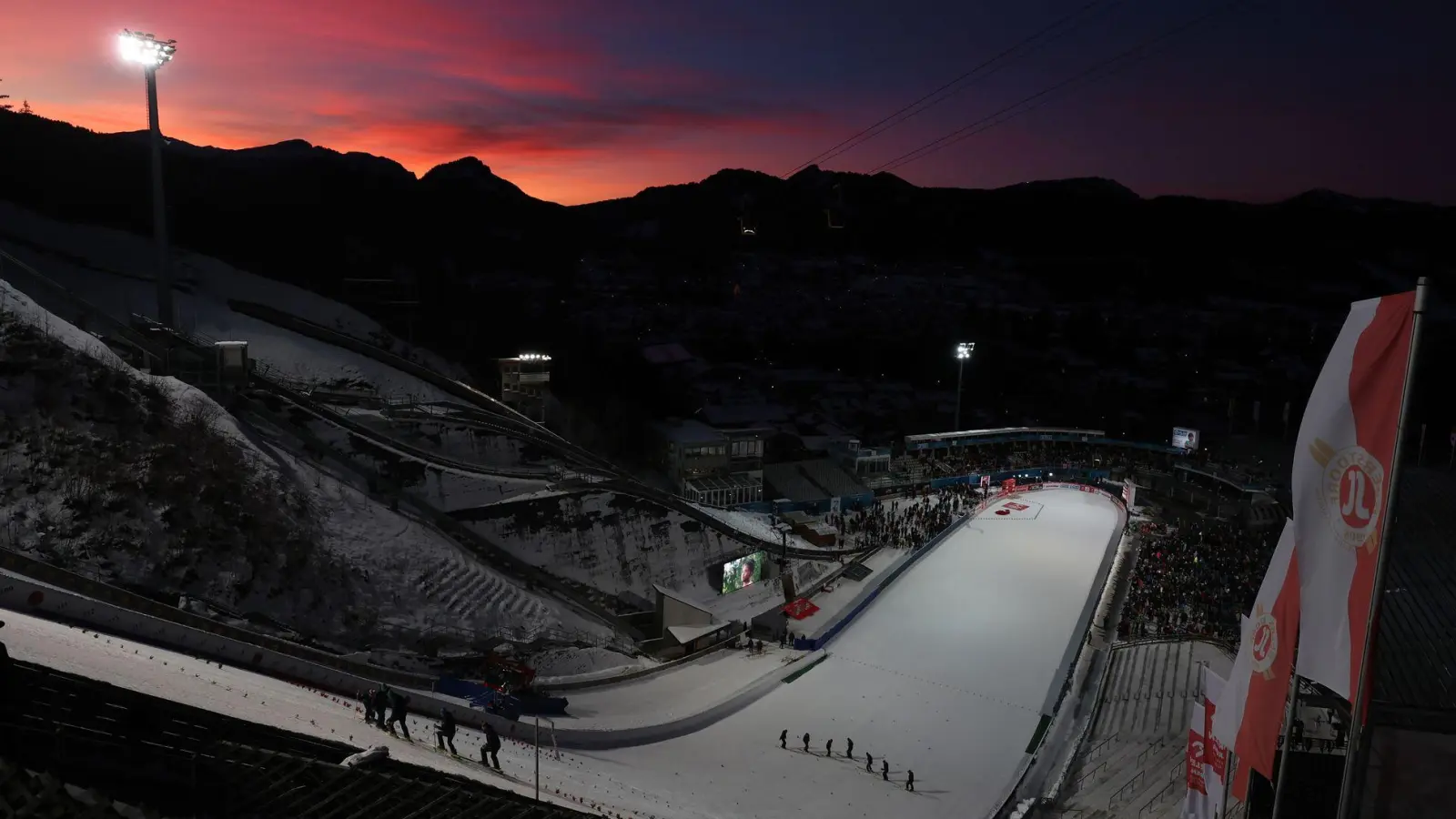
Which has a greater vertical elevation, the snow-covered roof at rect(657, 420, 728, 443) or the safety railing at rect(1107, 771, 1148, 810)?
the snow-covered roof at rect(657, 420, 728, 443)

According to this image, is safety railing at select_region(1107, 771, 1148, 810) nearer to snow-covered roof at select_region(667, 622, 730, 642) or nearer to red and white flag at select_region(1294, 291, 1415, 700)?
snow-covered roof at select_region(667, 622, 730, 642)

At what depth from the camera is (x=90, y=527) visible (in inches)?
570

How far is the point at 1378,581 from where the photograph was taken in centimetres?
426

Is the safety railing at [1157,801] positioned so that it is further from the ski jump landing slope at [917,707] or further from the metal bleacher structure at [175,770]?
the metal bleacher structure at [175,770]

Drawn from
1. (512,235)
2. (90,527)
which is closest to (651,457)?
(90,527)

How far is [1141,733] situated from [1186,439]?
88.3 feet

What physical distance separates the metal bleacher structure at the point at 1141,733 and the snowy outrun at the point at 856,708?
55.9 inches

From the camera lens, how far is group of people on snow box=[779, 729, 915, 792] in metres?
15.5

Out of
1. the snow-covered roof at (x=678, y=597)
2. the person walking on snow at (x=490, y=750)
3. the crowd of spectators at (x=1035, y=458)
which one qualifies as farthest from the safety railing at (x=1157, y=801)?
the crowd of spectators at (x=1035, y=458)

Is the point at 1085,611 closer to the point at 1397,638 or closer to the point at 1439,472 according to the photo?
the point at 1397,638

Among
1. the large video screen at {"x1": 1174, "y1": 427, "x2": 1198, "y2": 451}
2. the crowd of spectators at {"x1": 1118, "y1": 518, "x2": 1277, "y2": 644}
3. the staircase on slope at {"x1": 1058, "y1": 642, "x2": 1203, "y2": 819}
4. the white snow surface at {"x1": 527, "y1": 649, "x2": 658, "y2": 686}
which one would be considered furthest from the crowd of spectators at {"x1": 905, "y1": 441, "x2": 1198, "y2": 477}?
the white snow surface at {"x1": 527, "y1": 649, "x2": 658, "y2": 686}

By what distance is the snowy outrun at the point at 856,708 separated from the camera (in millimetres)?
10453

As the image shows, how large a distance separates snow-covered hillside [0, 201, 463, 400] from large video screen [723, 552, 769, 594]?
52.6ft

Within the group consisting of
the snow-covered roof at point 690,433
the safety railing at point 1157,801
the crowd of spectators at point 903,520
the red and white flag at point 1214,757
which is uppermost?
the red and white flag at point 1214,757
